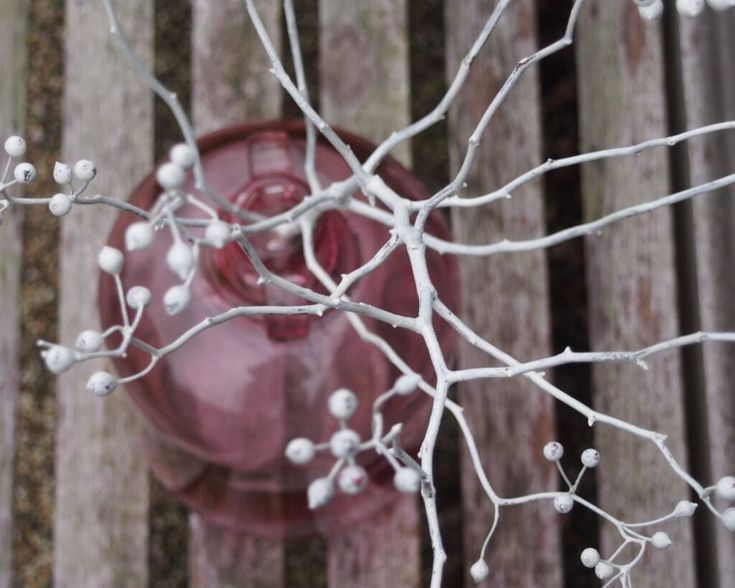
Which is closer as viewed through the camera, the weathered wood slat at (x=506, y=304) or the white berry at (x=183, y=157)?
the white berry at (x=183, y=157)

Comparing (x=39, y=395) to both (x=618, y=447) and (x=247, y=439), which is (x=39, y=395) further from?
(x=618, y=447)

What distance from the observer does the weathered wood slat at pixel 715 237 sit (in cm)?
75

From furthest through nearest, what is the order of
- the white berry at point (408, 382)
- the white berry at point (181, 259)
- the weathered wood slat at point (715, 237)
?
the weathered wood slat at point (715, 237) < the white berry at point (408, 382) < the white berry at point (181, 259)

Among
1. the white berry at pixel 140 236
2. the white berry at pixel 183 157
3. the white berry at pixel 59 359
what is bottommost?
the white berry at pixel 59 359

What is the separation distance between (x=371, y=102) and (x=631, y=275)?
0.89 ft

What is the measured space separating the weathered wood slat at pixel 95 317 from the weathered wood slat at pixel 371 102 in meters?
0.17

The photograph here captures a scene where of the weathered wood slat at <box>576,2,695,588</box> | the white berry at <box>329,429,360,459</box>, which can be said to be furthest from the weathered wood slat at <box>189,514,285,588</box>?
the white berry at <box>329,429,360,459</box>

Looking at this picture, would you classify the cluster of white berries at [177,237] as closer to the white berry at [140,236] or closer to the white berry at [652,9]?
the white berry at [140,236]

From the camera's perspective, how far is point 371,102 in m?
0.80

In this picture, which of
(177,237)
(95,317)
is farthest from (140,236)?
(95,317)

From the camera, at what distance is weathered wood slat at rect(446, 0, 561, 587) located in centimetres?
78

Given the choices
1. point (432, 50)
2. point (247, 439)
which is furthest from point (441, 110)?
point (432, 50)

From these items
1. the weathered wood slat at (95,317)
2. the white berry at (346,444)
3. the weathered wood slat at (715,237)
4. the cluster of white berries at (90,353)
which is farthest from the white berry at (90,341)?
the weathered wood slat at (715,237)

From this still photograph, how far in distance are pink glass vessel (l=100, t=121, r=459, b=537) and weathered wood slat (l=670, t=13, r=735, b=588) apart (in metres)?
0.23
